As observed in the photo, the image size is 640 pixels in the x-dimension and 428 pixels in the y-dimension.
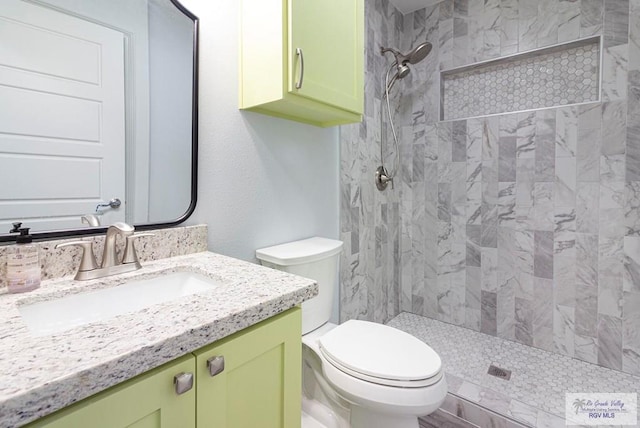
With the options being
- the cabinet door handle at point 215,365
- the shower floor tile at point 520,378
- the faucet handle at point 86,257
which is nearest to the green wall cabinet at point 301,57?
the faucet handle at point 86,257

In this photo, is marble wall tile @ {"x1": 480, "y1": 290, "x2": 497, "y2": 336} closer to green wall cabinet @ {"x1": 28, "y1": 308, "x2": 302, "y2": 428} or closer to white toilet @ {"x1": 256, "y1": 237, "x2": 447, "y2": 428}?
white toilet @ {"x1": 256, "y1": 237, "x2": 447, "y2": 428}

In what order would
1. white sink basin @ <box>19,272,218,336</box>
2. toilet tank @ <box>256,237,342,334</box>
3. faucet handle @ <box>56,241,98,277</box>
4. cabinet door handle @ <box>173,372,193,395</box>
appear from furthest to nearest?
1. toilet tank @ <box>256,237,342,334</box>
2. faucet handle @ <box>56,241,98,277</box>
3. white sink basin @ <box>19,272,218,336</box>
4. cabinet door handle @ <box>173,372,193,395</box>

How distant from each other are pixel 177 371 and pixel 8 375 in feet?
0.71

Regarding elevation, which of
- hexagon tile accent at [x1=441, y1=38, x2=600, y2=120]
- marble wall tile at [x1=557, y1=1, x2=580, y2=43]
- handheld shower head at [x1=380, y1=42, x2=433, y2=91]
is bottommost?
hexagon tile accent at [x1=441, y1=38, x2=600, y2=120]

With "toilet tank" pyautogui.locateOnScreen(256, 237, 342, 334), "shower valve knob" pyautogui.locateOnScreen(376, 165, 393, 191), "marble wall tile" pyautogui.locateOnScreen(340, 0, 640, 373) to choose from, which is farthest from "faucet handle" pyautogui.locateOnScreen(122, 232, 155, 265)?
"shower valve knob" pyautogui.locateOnScreen(376, 165, 393, 191)

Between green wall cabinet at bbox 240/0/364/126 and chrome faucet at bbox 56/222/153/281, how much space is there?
0.66 m

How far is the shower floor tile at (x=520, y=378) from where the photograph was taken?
147 cm

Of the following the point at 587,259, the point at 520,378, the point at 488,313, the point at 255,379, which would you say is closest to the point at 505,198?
the point at 587,259

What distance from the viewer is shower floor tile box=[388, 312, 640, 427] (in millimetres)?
1475

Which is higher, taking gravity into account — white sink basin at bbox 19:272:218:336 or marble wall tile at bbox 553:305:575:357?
white sink basin at bbox 19:272:218:336

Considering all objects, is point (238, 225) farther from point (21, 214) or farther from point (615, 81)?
point (615, 81)

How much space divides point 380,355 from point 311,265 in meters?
0.44

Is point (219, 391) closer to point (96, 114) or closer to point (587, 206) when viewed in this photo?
point (96, 114)

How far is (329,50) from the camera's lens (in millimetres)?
1236
